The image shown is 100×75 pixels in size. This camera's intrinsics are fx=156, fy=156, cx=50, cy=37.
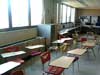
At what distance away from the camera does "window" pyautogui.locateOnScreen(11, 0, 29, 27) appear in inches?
229

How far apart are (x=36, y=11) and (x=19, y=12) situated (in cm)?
129

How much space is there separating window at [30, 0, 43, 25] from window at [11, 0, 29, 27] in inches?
17.9

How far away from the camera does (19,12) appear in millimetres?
6227

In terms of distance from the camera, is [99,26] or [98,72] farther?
[99,26]

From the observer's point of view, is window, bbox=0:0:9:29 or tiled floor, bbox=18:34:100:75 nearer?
tiled floor, bbox=18:34:100:75

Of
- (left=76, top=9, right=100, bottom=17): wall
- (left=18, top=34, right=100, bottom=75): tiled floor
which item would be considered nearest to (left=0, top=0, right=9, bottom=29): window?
(left=18, top=34, right=100, bottom=75): tiled floor

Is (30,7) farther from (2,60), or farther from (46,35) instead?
(2,60)

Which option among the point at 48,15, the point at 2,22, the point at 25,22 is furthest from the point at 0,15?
the point at 48,15

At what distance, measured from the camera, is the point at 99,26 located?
1434 centimetres

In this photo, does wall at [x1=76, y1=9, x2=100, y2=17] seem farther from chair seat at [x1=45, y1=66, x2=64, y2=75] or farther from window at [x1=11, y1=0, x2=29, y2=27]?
chair seat at [x1=45, y1=66, x2=64, y2=75]

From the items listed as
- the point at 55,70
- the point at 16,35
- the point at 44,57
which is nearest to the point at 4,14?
the point at 16,35

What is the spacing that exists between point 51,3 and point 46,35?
2.07m

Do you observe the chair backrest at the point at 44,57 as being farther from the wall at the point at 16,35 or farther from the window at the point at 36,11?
the window at the point at 36,11

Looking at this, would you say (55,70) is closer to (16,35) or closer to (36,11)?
(16,35)
